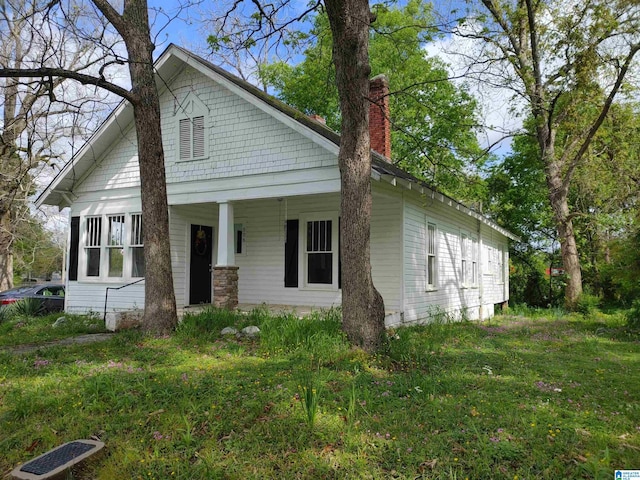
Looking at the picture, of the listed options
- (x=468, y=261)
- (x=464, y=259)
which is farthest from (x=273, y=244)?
(x=468, y=261)

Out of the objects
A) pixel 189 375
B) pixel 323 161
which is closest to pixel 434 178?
pixel 323 161

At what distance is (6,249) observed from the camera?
61.1 feet

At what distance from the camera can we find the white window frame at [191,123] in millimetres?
11203

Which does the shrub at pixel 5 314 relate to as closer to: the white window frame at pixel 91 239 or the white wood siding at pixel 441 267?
the white window frame at pixel 91 239

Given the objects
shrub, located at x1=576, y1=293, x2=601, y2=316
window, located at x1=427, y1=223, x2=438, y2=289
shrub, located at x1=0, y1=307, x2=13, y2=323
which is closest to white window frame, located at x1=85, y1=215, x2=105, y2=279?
shrub, located at x1=0, y1=307, x2=13, y2=323

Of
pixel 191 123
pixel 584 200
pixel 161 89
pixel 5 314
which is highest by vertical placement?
pixel 161 89

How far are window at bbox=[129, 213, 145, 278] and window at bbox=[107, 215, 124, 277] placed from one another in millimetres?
443

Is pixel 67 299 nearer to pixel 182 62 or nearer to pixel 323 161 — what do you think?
pixel 182 62

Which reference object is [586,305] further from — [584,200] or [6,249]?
[6,249]

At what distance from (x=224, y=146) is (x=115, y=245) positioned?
432 centimetres

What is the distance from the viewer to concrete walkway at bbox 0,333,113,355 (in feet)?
24.6

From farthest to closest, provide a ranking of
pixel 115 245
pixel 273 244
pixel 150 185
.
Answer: pixel 115 245, pixel 273 244, pixel 150 185

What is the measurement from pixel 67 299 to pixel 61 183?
10.9 ft

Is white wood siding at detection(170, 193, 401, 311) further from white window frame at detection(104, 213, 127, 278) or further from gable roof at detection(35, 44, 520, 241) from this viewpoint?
white window frame at detection(104, 213, 127, 278)
